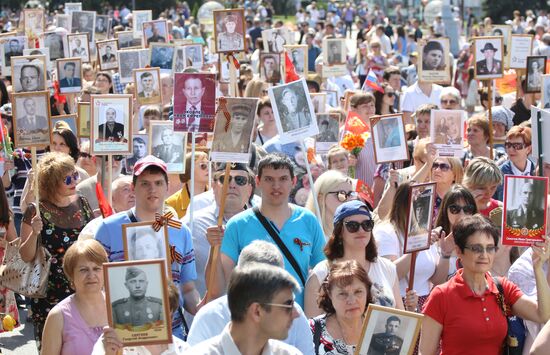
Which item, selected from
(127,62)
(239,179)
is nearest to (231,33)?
(239,179)

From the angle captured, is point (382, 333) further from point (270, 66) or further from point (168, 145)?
point (270, 66)

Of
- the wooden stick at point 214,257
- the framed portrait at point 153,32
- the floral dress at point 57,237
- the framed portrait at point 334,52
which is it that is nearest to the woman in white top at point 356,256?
the wooden stick at point 214,257

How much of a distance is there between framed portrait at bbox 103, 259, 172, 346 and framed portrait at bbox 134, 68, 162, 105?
27.7 ft

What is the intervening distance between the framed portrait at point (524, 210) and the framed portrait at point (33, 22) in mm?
12874

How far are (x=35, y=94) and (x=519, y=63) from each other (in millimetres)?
8354

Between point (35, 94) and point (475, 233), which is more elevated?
point (35, 94)

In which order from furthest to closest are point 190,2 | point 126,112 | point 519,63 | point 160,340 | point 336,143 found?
point 190,2 < point 519,63 < point 336,143 < point 126,112 < point 160,340

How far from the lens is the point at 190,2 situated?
2381 inches

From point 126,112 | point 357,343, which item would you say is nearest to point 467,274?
point 357,343

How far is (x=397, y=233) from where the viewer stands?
727 cm

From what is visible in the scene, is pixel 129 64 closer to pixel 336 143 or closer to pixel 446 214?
pixel 336 143

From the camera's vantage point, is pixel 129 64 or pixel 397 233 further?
pixel 129 64

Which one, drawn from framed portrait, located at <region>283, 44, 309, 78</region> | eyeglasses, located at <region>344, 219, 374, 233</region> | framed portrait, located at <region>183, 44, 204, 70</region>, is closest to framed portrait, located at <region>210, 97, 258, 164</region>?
eyeglasses, located at <region>344, 219, 374, 233</region>

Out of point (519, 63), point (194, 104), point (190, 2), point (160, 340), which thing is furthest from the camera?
point (190, 2)
